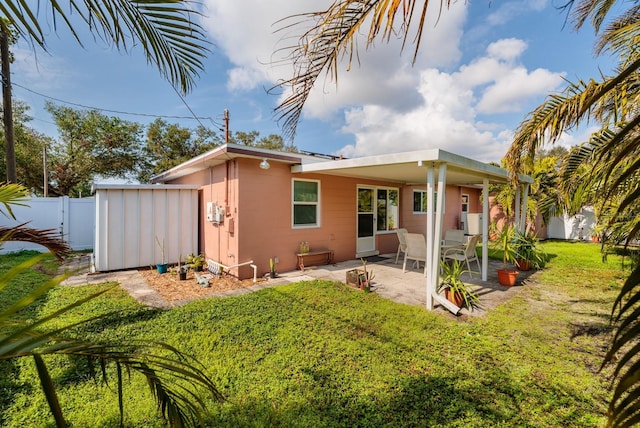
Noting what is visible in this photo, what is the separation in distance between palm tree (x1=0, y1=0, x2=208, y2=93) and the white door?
687 centimetres

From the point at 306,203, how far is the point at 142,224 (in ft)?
14.2

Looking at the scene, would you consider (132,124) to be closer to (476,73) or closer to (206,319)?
(206,319)

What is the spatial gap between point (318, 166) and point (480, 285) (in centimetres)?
433

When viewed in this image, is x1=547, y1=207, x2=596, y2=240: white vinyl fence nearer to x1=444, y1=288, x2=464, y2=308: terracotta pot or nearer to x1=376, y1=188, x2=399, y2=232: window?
x1=376, y1=188, x2=399, y2=232: window

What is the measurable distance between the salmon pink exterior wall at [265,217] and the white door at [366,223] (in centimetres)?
24

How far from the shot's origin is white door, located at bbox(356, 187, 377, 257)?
8609 mm

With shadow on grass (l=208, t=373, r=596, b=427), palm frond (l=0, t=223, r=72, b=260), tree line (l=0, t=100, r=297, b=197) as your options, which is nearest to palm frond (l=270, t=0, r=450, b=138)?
palm frond (l=0, t=223, r=72, b=260)

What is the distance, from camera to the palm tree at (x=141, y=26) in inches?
49.0

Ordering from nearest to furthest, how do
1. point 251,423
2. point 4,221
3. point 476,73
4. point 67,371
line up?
Answer: point 251,423 < point 67,371 < point 476,73 < point 4,221

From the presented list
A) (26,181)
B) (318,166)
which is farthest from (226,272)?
(26,181)

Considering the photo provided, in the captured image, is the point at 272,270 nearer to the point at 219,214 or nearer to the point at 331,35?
the point at 219,214

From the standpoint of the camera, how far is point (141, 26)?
1.69m

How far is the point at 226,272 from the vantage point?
6680 mm

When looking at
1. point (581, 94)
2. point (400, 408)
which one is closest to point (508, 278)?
point (581, 94)
